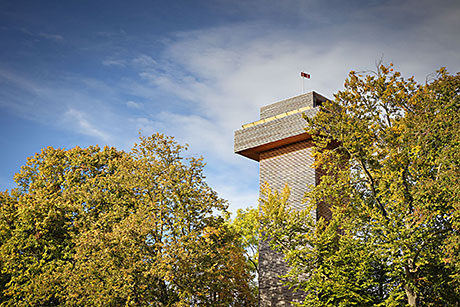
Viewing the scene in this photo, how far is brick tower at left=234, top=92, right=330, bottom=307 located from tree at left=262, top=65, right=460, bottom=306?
2316 mm

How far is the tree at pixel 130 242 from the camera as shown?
13859mm

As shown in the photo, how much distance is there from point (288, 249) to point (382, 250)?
2.87 m

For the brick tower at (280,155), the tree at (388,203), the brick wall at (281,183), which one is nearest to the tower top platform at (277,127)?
the brick tower at (280,155)

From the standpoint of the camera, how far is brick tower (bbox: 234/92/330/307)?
54.5 ft

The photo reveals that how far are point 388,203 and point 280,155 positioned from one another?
19.1 ft

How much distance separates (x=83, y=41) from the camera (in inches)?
583

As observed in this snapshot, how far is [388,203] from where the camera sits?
12664mm

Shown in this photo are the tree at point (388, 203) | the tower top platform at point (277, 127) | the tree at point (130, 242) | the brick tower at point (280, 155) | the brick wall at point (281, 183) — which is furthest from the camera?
the tower top platform at point (277, 127)

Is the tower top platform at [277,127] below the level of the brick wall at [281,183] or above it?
above

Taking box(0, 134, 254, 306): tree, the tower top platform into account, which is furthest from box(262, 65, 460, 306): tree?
the tower top platform

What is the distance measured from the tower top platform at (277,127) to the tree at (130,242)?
146 inches

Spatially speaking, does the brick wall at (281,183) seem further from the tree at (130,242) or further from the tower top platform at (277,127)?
the tree at (130,242)

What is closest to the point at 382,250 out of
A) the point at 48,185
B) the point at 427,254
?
the point at 427,254

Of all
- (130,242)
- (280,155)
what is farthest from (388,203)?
(130,242)
